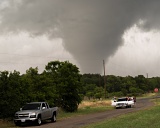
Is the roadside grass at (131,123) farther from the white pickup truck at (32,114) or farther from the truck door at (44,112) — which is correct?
the truck door at (44,112)

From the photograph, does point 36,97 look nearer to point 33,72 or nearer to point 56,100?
point 33,72

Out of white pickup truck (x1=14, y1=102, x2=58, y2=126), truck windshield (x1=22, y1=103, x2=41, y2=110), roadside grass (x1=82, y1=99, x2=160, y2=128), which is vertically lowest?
roadside grass (x1=82, y1=99, x2=160, y2=128)

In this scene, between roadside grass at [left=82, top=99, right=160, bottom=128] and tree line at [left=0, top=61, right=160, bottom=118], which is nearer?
roadside grass at [left=82, top=99, right=160, bottom=128]

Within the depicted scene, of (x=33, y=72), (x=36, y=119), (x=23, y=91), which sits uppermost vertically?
(x=33, y=72)

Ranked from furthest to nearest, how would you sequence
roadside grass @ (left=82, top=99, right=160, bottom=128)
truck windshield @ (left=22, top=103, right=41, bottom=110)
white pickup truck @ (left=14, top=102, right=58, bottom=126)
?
truck windshield @ (left=22, top=103, right=41, bottom=110) → white pickup truck @ (left=14, top=102, right=58, bottom=126) → roadside grass @ (left=82, top=99, right=160, bottom=128)

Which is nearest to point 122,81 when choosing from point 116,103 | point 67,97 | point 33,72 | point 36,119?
→ point 116,103

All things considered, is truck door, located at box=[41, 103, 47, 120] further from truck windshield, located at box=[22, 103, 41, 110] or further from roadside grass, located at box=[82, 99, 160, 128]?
roadside grass, located at box=[82, 99, 160, 128]

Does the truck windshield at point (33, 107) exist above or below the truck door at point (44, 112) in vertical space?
above

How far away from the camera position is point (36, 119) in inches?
976

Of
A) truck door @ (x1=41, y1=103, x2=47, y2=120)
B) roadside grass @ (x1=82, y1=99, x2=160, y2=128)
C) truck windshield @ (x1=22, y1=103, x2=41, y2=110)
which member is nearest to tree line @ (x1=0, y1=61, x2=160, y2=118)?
truck windshield @ (x1=22, y1=103, x2=41, y2=110)

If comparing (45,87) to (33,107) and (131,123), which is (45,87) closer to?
(33,107)

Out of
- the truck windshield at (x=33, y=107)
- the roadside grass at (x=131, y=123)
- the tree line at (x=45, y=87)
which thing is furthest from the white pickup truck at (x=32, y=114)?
the roadside grass at (x=131, y=123)

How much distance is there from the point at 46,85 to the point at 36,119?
1092 cm

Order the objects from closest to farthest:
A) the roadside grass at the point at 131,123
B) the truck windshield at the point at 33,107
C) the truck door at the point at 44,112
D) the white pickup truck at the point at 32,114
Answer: the roadside grass at the point at 131,123 → the white pickup truck at the point at 32,114 → the truck windshield at the point at 33,107 → the truck door at the point at 44,112
